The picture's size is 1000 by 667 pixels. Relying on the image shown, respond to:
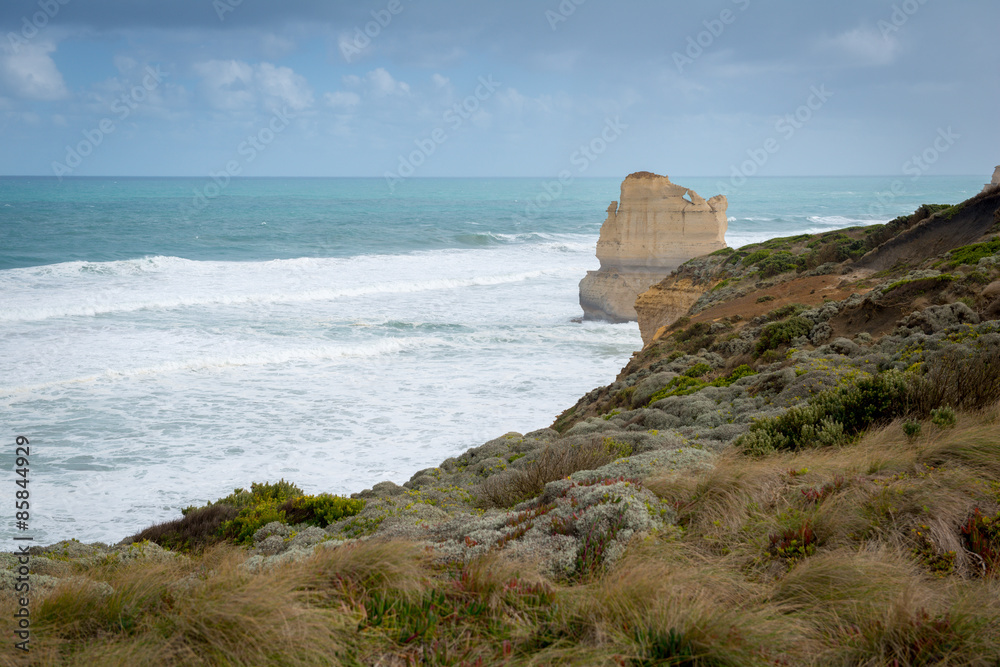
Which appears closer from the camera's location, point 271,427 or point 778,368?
point 778,368

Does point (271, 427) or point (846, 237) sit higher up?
point (846, 237)

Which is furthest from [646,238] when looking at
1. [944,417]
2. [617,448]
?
[944,417]

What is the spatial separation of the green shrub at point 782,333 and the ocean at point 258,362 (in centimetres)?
644

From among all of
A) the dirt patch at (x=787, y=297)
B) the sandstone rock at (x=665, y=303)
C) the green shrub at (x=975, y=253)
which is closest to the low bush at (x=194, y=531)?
the dirt patch at (x=787, y=297)

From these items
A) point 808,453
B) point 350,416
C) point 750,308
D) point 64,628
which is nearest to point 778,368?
point 808,453

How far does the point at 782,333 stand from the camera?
36.2 ft

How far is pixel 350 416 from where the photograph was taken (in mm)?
16891

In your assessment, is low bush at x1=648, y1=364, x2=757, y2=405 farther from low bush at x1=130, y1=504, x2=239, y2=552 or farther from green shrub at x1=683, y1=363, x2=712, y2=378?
low bush at x1=130, y1=504, x2=239, y2=552

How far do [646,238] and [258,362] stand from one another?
59.5 ft

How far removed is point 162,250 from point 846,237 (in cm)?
4634

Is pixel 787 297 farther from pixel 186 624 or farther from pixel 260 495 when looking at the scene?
pixel 186 624

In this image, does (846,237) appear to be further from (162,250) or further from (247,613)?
(162,250)

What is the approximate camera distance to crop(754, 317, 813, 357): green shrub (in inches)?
433

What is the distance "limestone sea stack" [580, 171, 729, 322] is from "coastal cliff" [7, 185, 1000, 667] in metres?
22.4
